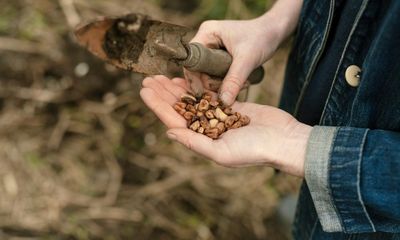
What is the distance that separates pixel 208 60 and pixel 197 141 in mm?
280

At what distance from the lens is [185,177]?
7.80ft

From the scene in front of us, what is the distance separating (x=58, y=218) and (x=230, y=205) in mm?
Answer: 798

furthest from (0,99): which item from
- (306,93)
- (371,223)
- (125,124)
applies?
(371,223)

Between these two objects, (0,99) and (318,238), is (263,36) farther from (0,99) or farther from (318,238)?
(0,99)

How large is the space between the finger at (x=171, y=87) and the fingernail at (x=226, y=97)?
133mm

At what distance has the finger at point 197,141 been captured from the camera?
1156mm

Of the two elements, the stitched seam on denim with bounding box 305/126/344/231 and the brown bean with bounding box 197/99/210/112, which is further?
the brown bean with bounding box 197/99/210/112

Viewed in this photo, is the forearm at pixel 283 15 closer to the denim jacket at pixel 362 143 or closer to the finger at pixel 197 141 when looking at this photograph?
the denim jacket at pixel 362 143

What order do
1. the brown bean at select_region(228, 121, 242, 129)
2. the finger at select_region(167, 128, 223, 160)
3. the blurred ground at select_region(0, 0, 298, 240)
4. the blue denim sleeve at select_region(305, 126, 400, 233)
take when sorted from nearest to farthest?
1. the blue denim sleeve at select_region(305, 126, 400, 233)
2. the finger at select_region(167, 128, 223, 160)
3. the brown bean at select_region(228, 121, 242, 129)
4. the blurred ground at select_region(0, 0, 298, 240)

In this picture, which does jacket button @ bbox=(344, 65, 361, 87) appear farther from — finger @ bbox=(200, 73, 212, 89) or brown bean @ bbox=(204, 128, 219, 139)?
finger @ bbox=(200, 73, 212, 89)

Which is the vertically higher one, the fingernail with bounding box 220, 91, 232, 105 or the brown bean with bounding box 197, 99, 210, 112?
the fingernail with bounding box 220, 91, 232, 105

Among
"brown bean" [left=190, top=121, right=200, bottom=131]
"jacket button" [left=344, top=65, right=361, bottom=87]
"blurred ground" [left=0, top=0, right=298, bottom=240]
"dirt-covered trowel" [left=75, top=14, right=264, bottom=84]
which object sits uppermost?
"jacket button" [left=344, top=65, right=361, bottom=87]

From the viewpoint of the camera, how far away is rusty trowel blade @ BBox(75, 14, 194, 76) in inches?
51.9

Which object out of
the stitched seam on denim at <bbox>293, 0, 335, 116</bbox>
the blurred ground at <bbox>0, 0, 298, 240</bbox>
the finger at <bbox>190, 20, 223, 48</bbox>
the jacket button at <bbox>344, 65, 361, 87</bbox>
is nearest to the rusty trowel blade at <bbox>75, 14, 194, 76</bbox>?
the finger at <bbox>190, 20, 223, 48</bbox>
